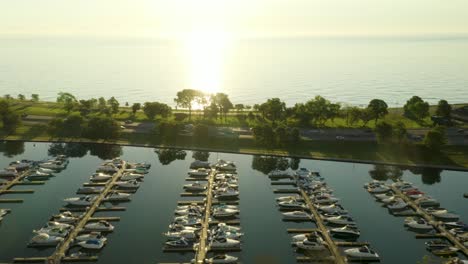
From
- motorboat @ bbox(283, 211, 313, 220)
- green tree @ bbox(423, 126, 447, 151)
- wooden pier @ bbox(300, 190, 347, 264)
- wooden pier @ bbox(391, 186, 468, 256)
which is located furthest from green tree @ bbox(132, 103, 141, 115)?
wooden pier @ bbox(391, 186, 468, 256)

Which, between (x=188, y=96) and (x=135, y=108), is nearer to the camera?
(x=135, y=108)

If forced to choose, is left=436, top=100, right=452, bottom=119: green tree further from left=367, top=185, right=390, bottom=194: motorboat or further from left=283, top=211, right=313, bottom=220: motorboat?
left=283, top=211, right=313, bottom=220: motorboat

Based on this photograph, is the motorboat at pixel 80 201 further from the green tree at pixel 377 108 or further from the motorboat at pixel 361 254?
the green tree at pixel 377 108

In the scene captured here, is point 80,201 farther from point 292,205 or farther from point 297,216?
point 297,216

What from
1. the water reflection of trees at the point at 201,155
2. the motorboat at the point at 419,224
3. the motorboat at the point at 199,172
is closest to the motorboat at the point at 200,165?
the motorboat at the point at 199,172

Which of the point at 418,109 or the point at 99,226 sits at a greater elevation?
the point at 418,109

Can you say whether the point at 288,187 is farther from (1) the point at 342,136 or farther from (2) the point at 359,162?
(1) the point at 342,136

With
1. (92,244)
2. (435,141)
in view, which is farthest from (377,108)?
(92,244)
